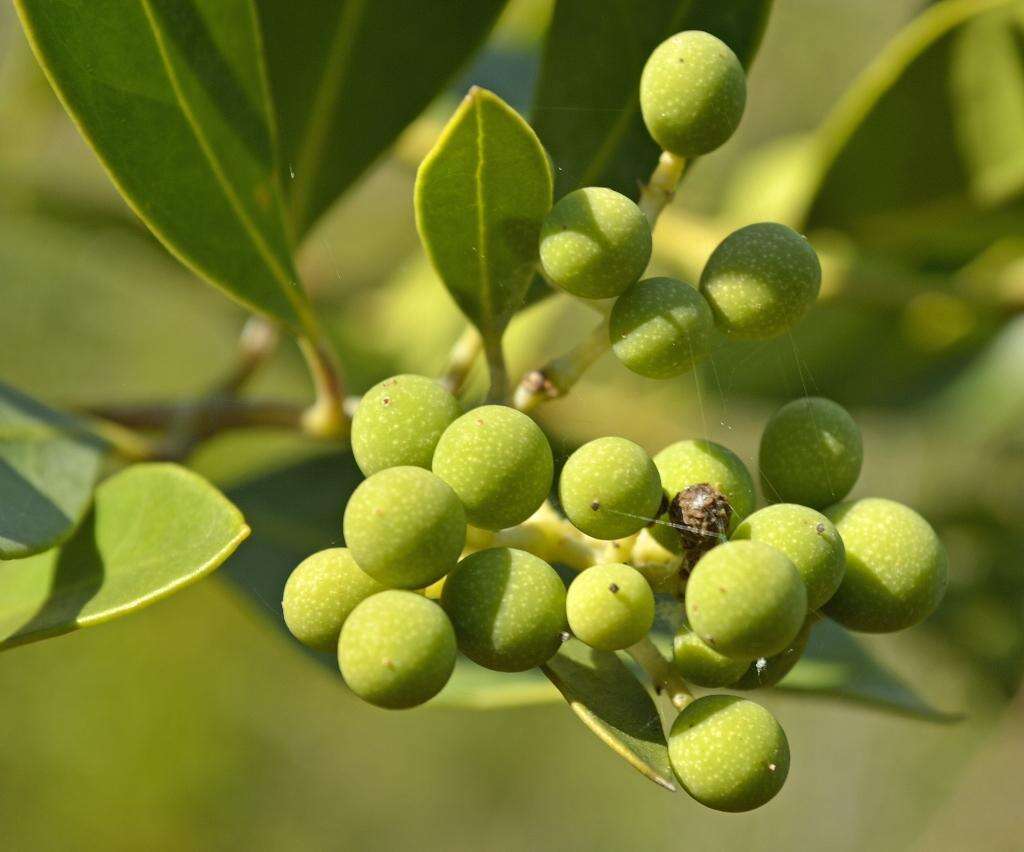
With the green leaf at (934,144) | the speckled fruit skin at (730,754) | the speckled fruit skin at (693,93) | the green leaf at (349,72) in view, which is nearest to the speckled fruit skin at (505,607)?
the speckled fruit skin at (730,754)

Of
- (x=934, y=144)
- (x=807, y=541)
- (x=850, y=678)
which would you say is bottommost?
(x=850, y=678)

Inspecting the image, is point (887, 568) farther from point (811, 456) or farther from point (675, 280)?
point (675, 280)

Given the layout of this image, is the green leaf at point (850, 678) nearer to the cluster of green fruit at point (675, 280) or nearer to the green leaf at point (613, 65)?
the cluster of green fruit at point (675, 280)

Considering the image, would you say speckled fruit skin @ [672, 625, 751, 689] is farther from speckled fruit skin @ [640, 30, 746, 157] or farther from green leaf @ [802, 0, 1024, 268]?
green leaf @ [802, 0, 1024, 268]

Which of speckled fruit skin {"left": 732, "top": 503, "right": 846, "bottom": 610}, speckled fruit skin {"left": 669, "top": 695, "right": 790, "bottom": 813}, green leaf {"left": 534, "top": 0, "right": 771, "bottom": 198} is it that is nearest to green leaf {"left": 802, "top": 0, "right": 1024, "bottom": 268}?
green leaf {"left": 534, "top": 0, "right": 771, "bottom": 198}

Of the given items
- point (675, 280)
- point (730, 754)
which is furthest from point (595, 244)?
point (730, 754)
